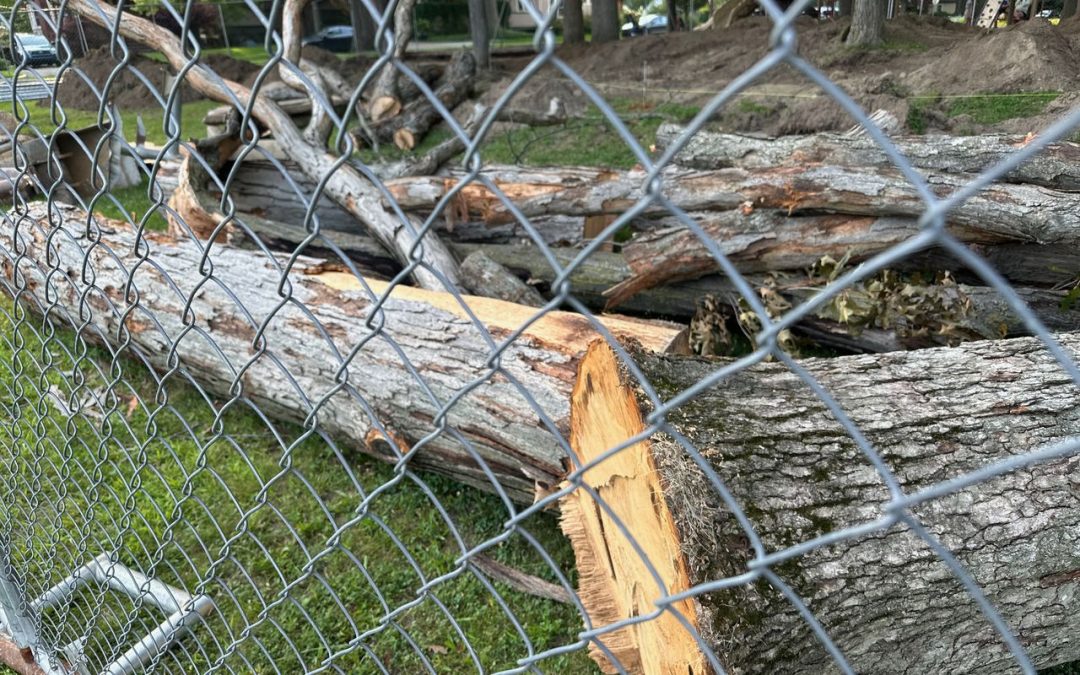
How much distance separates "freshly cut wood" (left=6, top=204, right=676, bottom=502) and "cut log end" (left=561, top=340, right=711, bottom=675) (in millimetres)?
264

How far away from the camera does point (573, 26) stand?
1192 cm

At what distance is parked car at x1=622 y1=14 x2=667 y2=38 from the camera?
39.6 ft

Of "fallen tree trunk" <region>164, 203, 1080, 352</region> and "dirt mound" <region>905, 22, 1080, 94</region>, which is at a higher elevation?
"dirt mound" <region>905, 22, 1080, 94</region>

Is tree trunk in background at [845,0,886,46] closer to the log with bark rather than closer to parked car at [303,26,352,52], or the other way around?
parked car at [303,26,352,52]

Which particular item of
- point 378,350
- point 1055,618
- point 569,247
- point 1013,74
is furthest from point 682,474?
point 1013,74

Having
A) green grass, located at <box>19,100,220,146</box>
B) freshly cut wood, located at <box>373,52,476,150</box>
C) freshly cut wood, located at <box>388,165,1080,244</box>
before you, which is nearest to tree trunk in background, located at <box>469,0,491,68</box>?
freshly cut wood, located at <box>373,52,476,150</box>

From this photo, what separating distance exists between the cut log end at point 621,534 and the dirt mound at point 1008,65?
6.37 m

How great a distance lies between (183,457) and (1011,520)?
311 centimetres

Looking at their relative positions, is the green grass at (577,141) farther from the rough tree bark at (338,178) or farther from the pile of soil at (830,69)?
the rough tree bark at (338,178)

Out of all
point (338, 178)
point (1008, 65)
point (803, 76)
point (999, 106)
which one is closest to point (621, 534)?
point (338, 178)

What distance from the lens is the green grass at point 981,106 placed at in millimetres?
5930

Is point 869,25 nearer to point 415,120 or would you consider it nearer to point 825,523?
point 415,120

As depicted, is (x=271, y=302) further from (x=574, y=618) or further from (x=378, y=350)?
(x=574, y=618)

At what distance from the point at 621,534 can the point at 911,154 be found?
3402 millimetres
